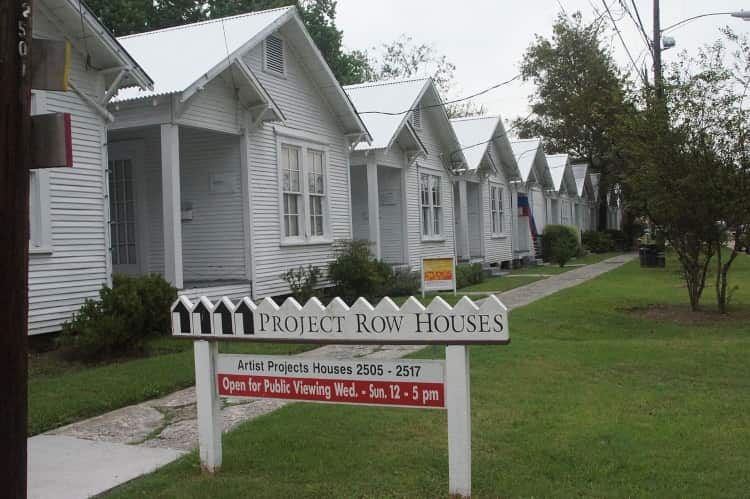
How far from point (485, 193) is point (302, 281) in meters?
13.2

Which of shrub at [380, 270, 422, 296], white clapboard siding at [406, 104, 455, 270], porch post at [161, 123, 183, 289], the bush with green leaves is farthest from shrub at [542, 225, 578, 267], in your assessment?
the bush with green leaves

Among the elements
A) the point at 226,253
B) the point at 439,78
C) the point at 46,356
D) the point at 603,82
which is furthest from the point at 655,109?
the point at 439,78

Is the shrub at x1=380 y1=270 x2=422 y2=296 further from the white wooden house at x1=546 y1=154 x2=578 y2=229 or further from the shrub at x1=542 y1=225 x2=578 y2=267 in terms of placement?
the white wooden house at x1=546 y1=154 x2=578 y2=229

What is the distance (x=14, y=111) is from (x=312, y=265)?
12.4 m

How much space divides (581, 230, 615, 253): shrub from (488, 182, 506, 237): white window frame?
1690cm

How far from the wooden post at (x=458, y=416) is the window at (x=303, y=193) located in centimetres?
1072

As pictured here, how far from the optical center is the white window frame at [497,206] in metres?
28.4

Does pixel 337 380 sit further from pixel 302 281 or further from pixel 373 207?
pixel 373 207

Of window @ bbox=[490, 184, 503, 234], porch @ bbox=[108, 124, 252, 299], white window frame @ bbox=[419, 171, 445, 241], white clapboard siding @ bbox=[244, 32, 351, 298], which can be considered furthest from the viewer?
window @ bbox=[490, 184, 503, 234]

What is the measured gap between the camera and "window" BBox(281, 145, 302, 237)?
15438 millimetres

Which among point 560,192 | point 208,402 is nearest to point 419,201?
point 208,402

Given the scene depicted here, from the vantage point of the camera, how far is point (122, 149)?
47.5 feet

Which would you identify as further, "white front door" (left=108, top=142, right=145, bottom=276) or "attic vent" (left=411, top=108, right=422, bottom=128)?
"attic vent" (left=411, top=108, right=422, bottom=128)

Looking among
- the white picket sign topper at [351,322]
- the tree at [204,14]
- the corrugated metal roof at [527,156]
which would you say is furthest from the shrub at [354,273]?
the tree at [204,14]
